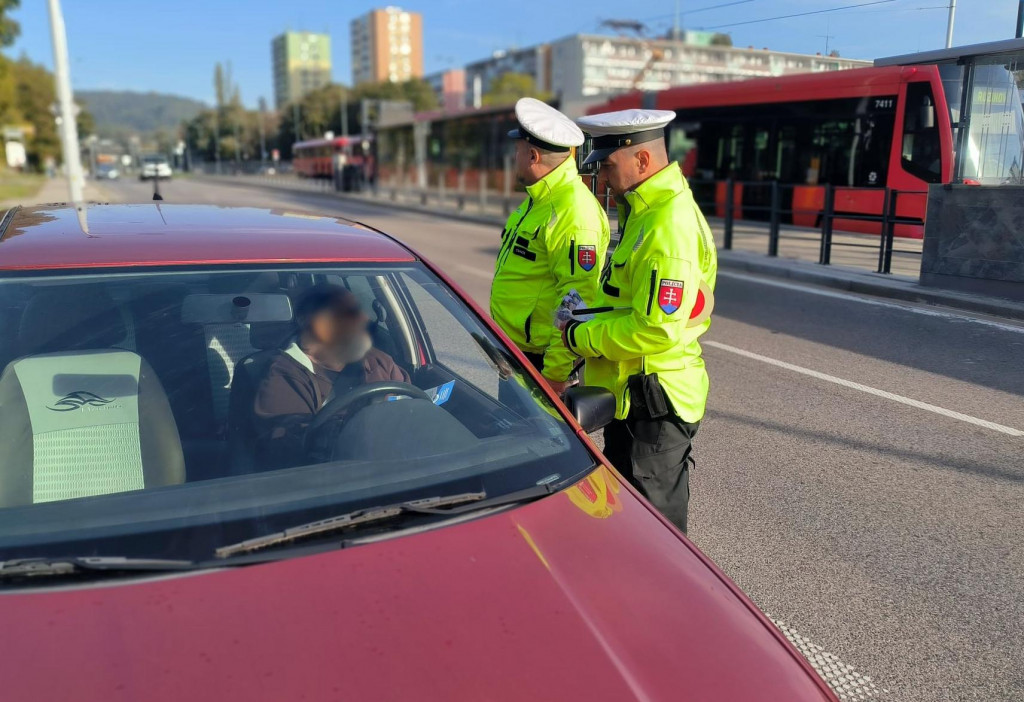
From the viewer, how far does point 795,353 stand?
730 centimetres

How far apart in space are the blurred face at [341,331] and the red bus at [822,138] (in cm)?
1056

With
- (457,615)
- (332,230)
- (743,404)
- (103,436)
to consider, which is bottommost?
(743,404)

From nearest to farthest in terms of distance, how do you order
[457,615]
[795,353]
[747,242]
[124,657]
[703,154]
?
[124,657] → [457,615] → [795,353] → [747,242] → [703,154]

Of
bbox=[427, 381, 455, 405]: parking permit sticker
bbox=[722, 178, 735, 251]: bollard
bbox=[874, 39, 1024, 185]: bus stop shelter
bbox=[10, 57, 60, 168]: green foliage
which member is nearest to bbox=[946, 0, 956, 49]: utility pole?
bbox=[874, 39, 1024, 185]: bus stop shelter

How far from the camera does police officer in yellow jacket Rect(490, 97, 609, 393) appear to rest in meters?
3.40

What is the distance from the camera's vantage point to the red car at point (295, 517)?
1.39 metres

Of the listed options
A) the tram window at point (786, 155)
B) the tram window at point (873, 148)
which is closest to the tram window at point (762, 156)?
the tram window at point (786, 155)

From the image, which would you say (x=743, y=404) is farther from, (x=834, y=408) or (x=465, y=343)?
(x=465, y=343)

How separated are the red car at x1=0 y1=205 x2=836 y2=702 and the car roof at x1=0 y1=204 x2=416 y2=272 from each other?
1 centimetres

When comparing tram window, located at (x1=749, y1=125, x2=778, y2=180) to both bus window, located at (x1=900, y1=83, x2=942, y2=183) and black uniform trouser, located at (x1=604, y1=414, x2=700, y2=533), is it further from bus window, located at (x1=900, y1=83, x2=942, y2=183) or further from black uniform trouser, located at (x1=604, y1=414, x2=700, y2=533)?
black uniform trouser, located at (x1=604, y1=414, x2=700, y2=533)

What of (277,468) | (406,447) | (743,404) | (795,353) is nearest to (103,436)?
(277,468)

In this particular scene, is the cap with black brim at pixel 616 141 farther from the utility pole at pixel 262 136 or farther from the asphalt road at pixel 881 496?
the utility pole at pixel 262 136

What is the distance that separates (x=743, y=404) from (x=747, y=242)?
36.6 ft

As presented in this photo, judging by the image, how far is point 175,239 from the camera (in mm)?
2463
